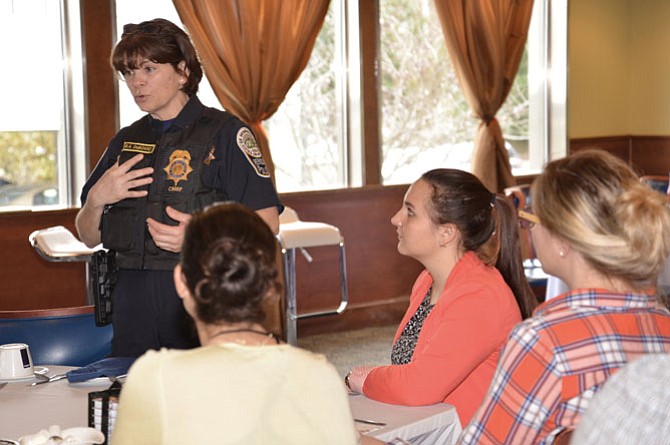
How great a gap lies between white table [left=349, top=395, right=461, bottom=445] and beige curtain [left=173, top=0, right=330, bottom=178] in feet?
11.5

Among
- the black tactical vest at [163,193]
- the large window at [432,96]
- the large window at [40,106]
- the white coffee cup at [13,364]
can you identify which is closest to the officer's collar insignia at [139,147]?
the black tactical vest at [163,193]

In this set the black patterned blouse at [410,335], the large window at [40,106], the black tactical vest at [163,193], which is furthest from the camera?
the large window at [40,106]

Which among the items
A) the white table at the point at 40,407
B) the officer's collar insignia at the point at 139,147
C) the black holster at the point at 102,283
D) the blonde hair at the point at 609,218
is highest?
the officer's collar insignia at the point at 139,147

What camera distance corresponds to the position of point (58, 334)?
3.06 m

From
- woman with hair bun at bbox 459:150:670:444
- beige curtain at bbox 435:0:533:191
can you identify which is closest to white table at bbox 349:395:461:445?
woman with hair bun at bbox 459:150:670:444

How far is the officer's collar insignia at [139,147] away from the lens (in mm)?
3010

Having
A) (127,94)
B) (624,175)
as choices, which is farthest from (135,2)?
(624,175)

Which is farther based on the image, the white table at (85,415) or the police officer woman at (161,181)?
the police officer woman at (161,181)

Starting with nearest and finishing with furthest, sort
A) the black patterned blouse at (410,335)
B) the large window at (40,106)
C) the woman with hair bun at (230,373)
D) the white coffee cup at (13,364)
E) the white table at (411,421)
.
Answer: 1. the woman with hair bun at (230,373)
2. the white table at (411,421)
3. the white coffee cup at (13,364)
4. the black patterned blouse at (410,335)
5. the large window at (40,106)

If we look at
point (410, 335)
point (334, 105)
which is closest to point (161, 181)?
point (410, 335)

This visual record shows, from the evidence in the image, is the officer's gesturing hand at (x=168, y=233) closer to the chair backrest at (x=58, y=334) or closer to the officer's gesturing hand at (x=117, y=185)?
the officer's gesturing hand at (x=117, y=185)

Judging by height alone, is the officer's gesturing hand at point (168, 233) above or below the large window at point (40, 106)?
below

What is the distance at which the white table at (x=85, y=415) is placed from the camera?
212cm

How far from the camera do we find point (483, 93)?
6.89 m
